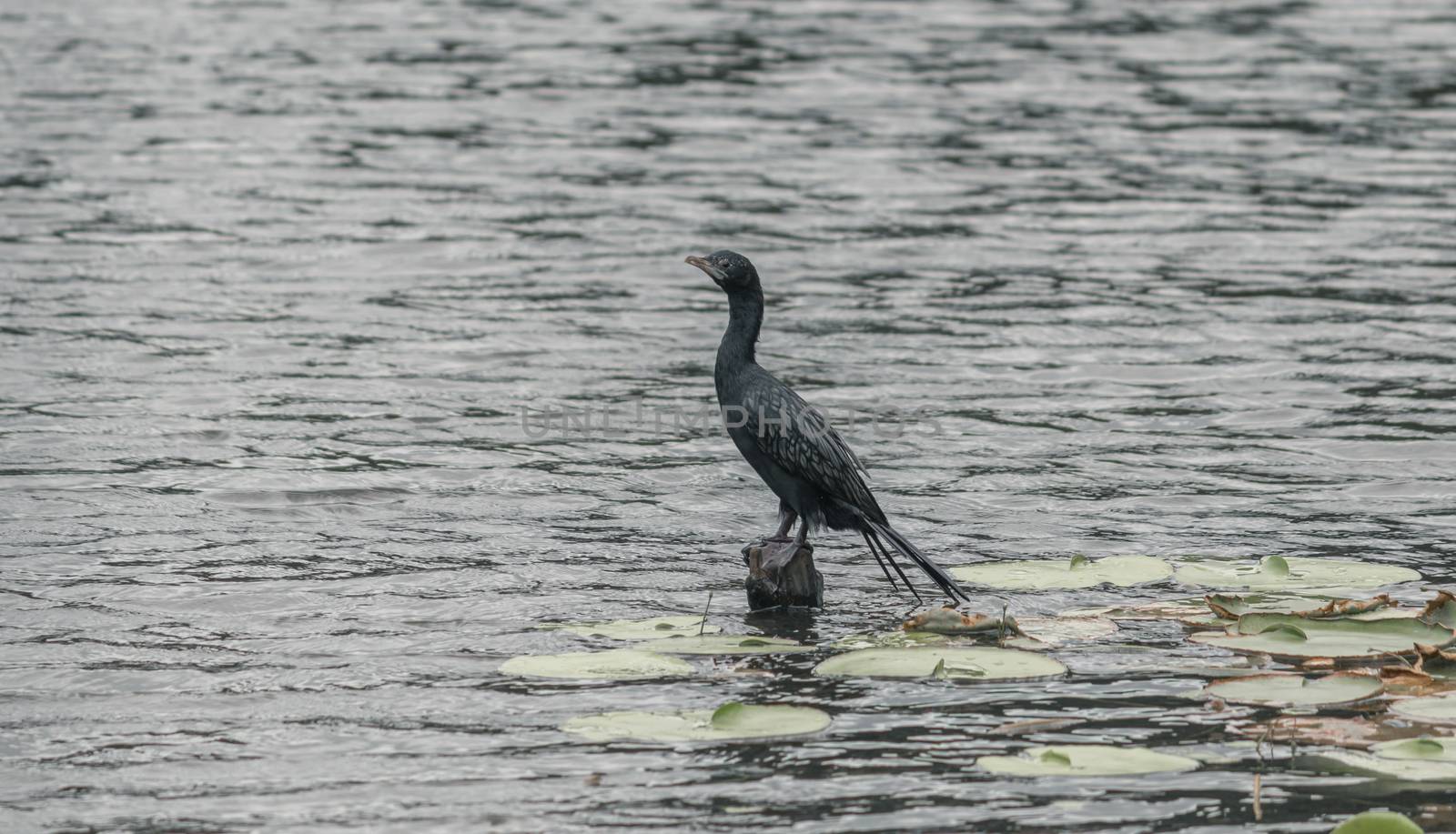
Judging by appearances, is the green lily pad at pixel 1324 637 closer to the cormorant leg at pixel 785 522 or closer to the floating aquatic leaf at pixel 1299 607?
the floating aquatic leaf at pixel 1299 607

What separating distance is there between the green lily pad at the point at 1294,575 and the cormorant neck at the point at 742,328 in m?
2.10

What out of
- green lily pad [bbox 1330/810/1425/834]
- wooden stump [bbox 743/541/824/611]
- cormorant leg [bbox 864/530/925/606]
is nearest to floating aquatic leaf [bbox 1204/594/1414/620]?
cormorant leg [bbox 864/530/925/606]

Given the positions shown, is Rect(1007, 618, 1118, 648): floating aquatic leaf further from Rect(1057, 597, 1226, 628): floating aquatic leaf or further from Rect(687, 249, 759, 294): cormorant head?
Rect(687, 249, 759, 294): cormorant head

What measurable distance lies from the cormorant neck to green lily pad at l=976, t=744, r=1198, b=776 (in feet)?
8.09

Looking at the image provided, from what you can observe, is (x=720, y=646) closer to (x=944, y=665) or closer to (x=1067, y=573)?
(x=944, y=665)

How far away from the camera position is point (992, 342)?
12.5 m

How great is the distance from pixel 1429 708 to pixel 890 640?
2.00 m

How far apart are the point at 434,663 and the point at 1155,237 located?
9.11 metres

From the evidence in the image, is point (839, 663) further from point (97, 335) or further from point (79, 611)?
point (97, 335)

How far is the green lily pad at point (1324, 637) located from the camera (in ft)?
23.7

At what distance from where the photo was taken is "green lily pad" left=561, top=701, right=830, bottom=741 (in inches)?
252

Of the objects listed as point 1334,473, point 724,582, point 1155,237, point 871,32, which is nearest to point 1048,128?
point 1155,237

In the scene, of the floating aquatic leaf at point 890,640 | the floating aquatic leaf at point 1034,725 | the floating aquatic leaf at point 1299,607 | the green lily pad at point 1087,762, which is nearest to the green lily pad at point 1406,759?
the green lily pad at point 1087,762

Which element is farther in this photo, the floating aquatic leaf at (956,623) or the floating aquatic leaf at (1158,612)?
the floating aquatic leaf at (1158,612)
